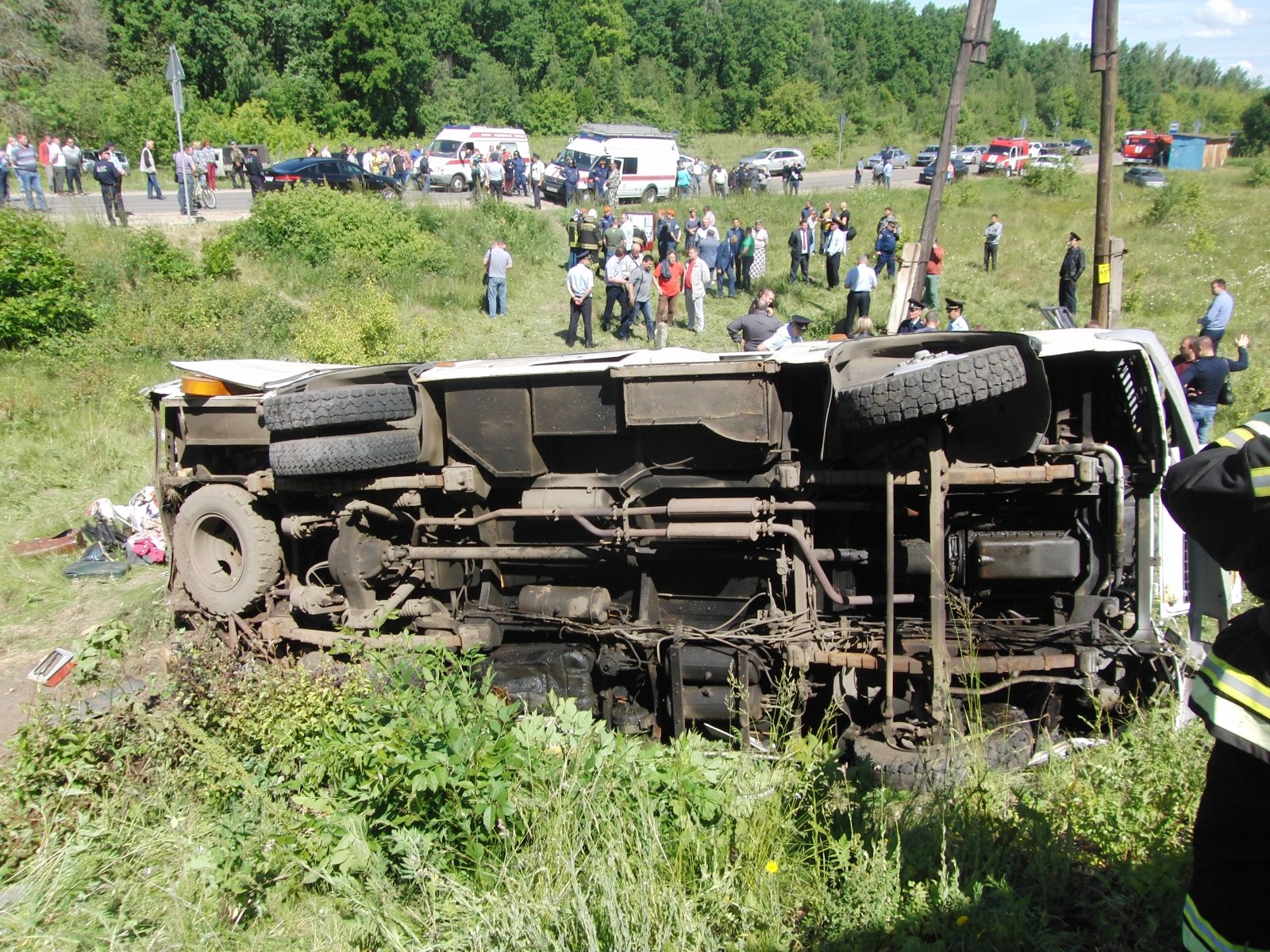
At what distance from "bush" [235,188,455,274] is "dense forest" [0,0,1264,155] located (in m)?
15.5

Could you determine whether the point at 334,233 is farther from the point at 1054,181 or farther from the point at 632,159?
the point at 1054,181

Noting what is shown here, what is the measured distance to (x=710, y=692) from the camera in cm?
536

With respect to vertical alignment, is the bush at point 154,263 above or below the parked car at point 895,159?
below

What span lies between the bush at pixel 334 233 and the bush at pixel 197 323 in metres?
2.19

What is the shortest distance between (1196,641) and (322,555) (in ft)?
17.0

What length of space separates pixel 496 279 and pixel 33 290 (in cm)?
732

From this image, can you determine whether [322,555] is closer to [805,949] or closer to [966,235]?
[805,949]

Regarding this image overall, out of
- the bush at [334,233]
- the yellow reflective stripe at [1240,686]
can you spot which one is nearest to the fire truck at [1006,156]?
the bush at [334,233]

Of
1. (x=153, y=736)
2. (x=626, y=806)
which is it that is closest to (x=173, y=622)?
(x=153, y=736)

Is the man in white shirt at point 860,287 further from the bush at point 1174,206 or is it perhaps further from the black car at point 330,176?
the bush at point 1174,206

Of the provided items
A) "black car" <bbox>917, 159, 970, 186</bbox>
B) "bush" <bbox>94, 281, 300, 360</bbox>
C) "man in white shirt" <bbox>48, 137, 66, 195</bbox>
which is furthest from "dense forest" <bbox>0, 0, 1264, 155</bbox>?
"black car" <bbox>917, 159, 970, 186</bbox>

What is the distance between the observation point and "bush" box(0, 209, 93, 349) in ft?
48.5

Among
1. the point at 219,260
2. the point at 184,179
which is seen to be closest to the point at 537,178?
the point at 184,179

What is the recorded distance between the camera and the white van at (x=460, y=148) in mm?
30734
